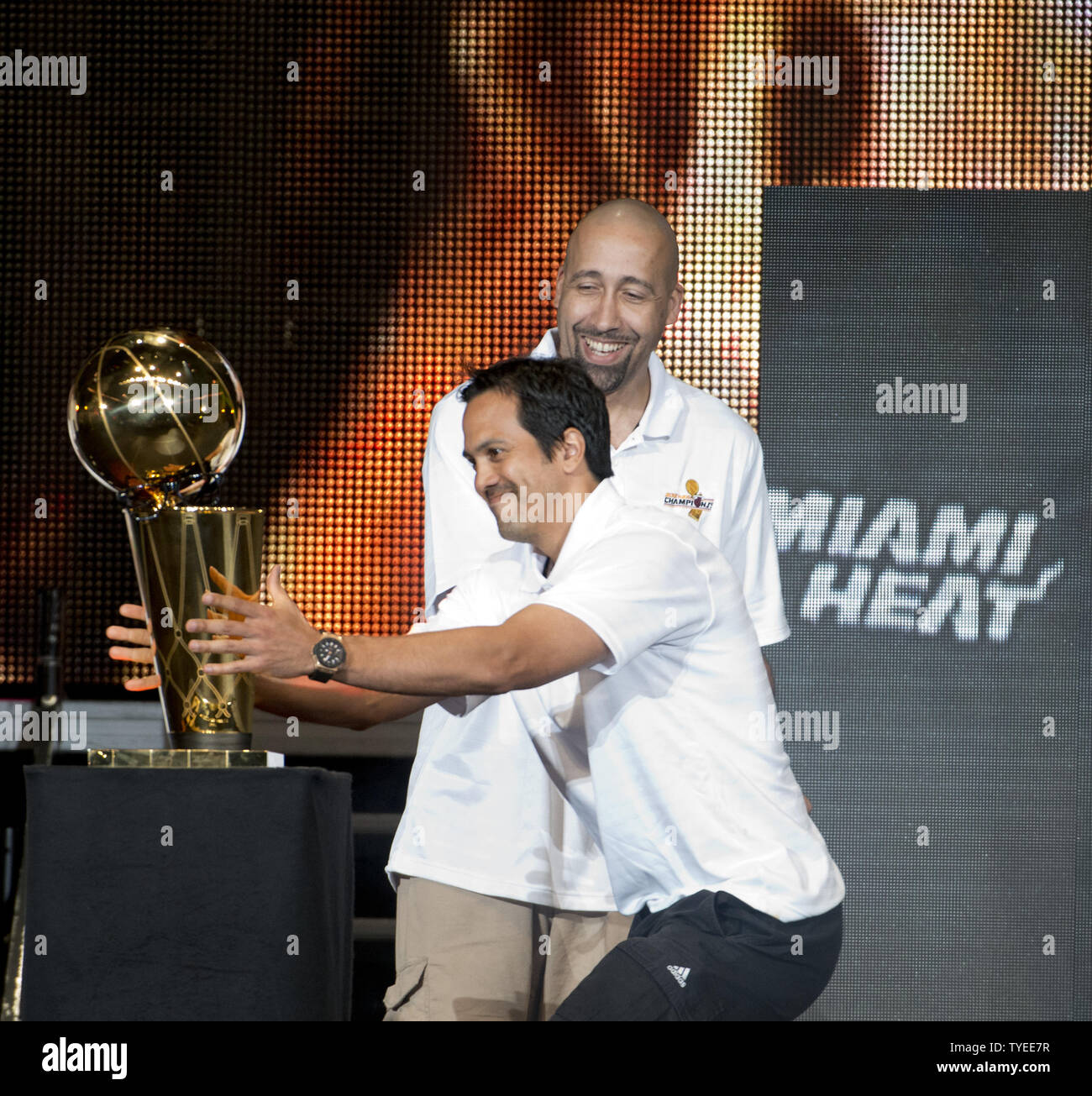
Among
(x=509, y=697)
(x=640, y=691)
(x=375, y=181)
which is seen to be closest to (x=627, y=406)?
(x=509, y=697)

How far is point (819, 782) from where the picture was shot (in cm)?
418

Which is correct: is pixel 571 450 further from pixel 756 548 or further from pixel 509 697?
pixel 756 548

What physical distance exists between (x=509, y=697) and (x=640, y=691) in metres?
0.53

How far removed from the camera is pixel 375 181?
462 centimetres

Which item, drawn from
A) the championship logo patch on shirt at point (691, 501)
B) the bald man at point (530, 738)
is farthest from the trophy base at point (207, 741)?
the championship logo patch on shirt at point (691, 501)

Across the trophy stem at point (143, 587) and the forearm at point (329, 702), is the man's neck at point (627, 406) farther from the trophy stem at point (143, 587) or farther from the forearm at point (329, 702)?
the trophy stem at point (143, 587)

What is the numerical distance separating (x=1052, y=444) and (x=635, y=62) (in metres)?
1.74

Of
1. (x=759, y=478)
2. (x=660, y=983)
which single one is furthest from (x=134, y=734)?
(x=660, y=983)

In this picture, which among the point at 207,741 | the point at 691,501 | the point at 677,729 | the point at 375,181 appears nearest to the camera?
the point at 207,741

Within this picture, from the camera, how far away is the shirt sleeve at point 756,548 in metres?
3.01

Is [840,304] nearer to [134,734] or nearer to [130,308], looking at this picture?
[130,308]

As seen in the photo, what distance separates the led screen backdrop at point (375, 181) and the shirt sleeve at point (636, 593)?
258 cm

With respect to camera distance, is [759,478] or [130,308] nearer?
[759,478]
